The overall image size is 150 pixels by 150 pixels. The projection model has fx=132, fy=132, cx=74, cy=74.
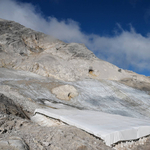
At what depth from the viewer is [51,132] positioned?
339cm

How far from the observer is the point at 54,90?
45.6 ft

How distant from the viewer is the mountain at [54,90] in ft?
11.1

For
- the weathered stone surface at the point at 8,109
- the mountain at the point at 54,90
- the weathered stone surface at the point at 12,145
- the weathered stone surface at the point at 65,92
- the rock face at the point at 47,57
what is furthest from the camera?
the rock face at the point at 47,57

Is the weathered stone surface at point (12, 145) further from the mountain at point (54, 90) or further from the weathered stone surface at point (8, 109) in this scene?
the weathered stone surface at point (8, 109)

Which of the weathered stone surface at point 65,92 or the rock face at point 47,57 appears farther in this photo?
the rock face at point 47,57

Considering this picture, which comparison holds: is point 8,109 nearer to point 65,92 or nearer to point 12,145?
point 12,145

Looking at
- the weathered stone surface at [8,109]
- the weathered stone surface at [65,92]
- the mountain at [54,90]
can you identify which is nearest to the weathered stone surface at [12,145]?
the mountain at [54,90]

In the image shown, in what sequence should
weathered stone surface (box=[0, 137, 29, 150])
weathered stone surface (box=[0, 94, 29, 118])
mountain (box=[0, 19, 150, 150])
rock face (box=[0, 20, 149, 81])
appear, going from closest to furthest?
weathered stone surface (box=[0, 137, 29, 150]), mountain (box=[0, 19, 150, 150]), weathered stone surface (box=[0, 94, 29, 118]), rock face (box=[0, 20, 149, 81])

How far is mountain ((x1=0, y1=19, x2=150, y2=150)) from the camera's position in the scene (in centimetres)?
339

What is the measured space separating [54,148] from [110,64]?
86.4ft

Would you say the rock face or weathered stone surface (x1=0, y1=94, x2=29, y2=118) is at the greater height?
the rock face

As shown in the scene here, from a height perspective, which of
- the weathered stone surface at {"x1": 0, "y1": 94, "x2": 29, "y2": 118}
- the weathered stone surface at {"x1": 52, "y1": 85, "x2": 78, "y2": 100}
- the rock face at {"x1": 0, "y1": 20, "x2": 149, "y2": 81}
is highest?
the rock face at {"x1": 0, "y1": 20, "x2": 149, "y2": 81}

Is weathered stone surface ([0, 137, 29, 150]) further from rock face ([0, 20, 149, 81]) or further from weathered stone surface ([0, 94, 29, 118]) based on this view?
rock face ([0, 20, 149, 81])

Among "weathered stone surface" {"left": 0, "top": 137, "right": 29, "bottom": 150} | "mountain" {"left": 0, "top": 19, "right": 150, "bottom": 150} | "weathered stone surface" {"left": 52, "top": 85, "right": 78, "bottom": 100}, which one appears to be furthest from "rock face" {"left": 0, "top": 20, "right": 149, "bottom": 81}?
"weathered stone surface" {"left": 0, "top": 137, "right": 29, "bottom": 150}
